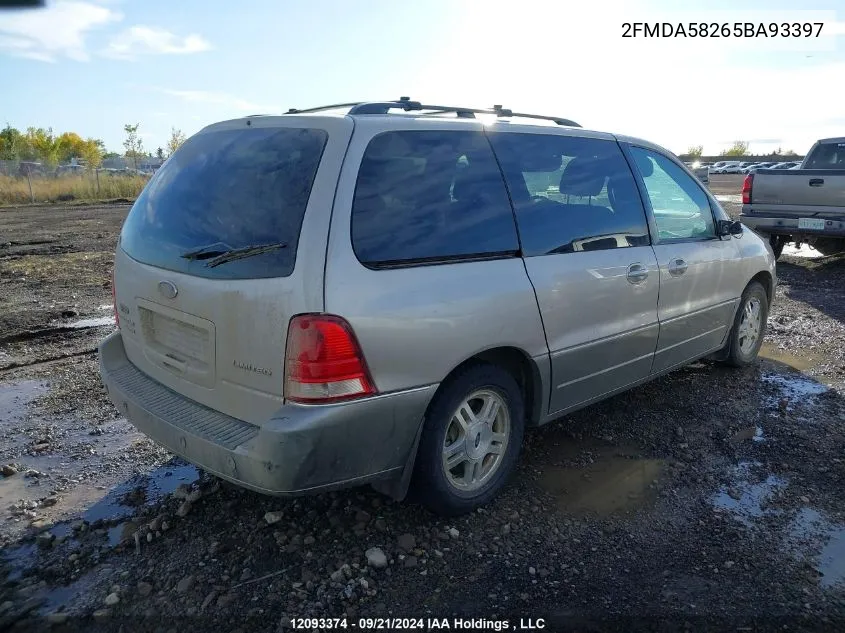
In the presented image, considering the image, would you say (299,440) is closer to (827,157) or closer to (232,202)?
(232,202)

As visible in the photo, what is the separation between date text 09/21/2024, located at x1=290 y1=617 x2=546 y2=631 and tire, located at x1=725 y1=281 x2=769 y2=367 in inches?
139

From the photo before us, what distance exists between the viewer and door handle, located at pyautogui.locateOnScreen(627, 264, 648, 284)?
3834 millimetres

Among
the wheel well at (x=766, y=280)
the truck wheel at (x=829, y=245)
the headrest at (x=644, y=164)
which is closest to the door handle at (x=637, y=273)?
the headrest at (x=644, y=164)

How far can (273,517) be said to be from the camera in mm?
3203

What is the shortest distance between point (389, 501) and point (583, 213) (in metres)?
1.90

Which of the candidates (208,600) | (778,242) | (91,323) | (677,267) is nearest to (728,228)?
(677,267)

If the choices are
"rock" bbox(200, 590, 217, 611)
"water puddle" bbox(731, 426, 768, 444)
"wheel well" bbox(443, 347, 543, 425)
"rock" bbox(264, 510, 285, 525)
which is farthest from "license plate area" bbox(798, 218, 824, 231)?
"rock" bbox(200, 590, 217, 611)

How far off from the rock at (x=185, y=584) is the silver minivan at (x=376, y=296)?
1.53ft

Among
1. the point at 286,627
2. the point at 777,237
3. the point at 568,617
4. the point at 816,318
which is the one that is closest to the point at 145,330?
the point at 286,627

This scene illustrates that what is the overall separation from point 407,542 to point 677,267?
248cm

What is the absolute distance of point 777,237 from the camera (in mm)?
11242

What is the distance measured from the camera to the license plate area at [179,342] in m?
2.87

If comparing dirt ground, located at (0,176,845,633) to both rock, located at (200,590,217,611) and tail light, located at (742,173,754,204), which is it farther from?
tail light, located at (742,173,754,204)

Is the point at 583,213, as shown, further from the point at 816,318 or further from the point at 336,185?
the point at 816,318
